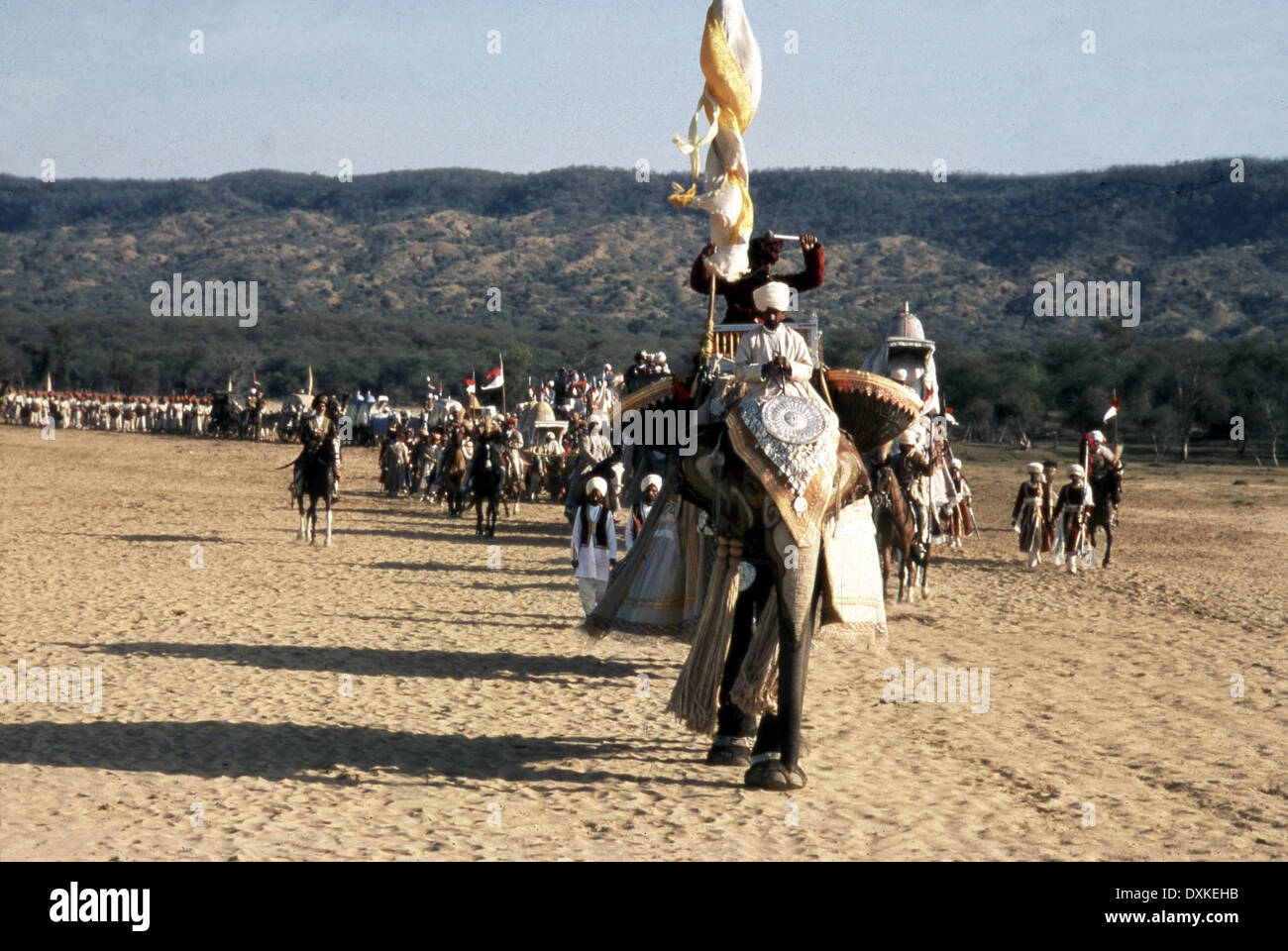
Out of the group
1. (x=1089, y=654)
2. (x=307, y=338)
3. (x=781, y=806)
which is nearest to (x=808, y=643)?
(x=781, y=806)

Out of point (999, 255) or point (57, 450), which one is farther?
point (999, 255)

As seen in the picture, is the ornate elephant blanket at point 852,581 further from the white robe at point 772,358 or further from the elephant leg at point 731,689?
the white robe at point 772,358

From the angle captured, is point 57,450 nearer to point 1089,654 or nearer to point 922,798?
point 1089,654

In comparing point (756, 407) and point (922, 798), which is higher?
point (756, 407)

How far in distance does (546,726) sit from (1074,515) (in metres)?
13.3

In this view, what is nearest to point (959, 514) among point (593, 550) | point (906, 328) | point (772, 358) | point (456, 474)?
point (906, 328)

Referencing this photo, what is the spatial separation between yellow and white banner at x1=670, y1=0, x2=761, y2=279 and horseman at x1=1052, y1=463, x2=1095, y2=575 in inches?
492

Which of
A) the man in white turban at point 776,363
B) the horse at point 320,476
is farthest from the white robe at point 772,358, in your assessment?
the horse at point 320,476

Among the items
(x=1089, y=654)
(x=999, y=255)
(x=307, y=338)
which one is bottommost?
(x=1089, y=654)

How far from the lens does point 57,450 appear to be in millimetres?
47531

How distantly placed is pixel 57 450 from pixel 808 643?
4408 centimetres

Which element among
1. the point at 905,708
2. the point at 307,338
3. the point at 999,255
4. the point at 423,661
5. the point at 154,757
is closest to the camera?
the point at 154,757

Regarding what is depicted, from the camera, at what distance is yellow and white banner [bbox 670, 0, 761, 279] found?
9.52 meters

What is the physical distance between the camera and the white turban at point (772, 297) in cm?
834
